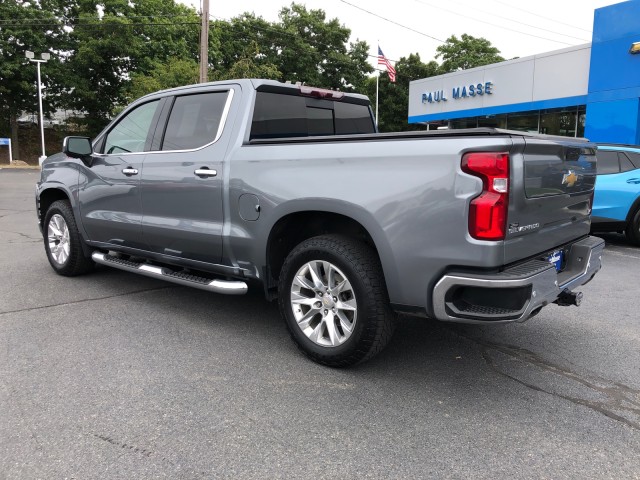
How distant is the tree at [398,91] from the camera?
47438 millimetres

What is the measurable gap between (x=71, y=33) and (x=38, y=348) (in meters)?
40.7

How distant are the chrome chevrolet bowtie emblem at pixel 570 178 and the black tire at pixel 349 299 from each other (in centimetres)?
131

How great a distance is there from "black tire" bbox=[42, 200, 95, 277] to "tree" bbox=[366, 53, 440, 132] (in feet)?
139

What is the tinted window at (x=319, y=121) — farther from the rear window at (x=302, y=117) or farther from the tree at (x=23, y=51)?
the tree at (x=23, y=51)

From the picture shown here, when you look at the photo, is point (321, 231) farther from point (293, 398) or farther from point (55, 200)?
point (55, 200)

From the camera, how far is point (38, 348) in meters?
3.74

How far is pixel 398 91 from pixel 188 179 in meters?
46.0

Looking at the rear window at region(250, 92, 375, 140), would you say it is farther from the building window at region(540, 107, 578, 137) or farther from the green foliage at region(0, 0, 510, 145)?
the green foliage at region(0, 0, 510, 145)

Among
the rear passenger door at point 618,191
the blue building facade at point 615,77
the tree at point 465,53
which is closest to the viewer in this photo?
the rear passenger door at point 618,191

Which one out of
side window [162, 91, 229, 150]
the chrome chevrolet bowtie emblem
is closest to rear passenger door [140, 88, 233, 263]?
side window [162, 91, 229, 150]

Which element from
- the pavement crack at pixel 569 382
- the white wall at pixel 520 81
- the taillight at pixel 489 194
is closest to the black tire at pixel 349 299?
the taillight at pixel 489 194

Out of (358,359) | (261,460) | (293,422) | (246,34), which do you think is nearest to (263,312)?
(358,359)

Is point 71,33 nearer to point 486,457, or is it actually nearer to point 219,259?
point 219,259

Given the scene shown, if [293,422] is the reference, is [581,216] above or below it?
above
